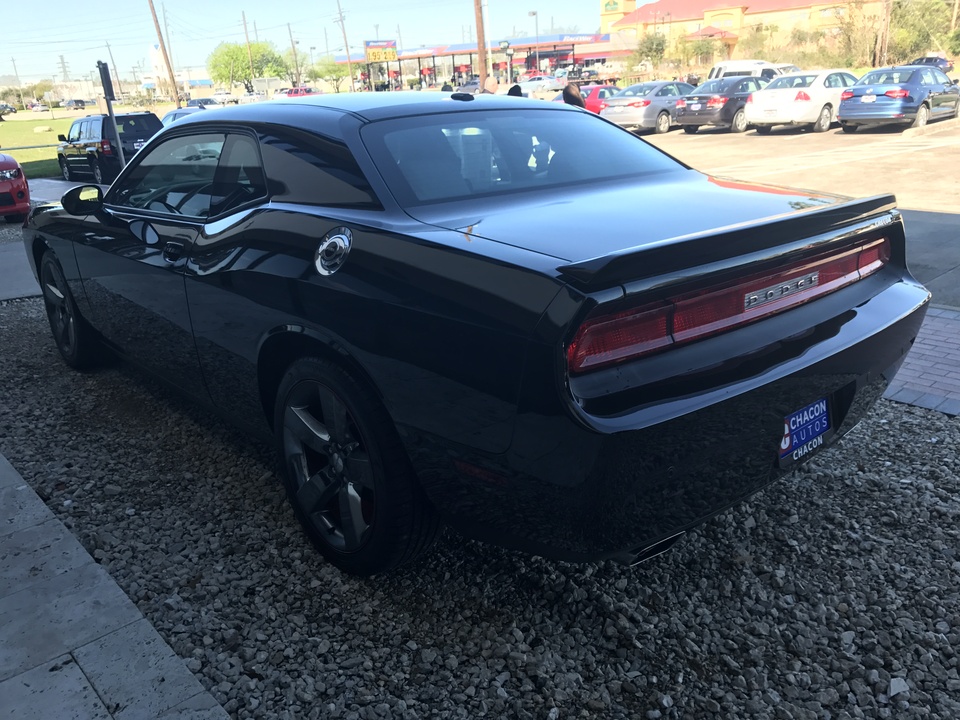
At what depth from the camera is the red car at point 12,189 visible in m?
12.0

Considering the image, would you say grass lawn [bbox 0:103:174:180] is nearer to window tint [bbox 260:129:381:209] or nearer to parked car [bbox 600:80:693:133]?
parked car [bbox 600:80:693:133]

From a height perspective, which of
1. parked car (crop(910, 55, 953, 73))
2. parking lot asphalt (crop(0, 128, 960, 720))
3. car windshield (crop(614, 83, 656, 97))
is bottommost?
parked car (crop(910, 55, 953, 73))

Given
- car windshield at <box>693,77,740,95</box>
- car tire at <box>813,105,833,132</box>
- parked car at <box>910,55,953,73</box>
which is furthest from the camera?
parked car at <box>910,55,953,73</box>

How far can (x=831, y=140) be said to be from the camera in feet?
56.1

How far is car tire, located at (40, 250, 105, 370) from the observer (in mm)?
4773

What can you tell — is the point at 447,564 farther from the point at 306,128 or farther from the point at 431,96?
the point at 431,96

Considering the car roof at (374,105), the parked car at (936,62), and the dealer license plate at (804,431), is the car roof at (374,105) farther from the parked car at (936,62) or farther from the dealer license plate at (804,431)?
the parked car at (936,62)

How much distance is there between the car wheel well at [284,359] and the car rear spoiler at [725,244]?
85cm

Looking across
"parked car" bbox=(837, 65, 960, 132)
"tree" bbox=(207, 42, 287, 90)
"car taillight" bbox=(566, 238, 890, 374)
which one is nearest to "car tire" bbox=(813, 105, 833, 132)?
"parked car" bbox=(837, 65, 960, 132)

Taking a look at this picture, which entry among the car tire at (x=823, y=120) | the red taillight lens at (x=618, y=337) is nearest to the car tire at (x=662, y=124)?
the car tire at (x=823, y=120)

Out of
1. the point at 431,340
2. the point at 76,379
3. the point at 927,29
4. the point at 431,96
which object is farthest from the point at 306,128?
the point at 927,29

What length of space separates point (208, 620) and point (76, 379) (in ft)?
9.83

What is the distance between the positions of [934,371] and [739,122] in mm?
17962

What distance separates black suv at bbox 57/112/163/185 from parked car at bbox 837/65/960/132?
1525cm
